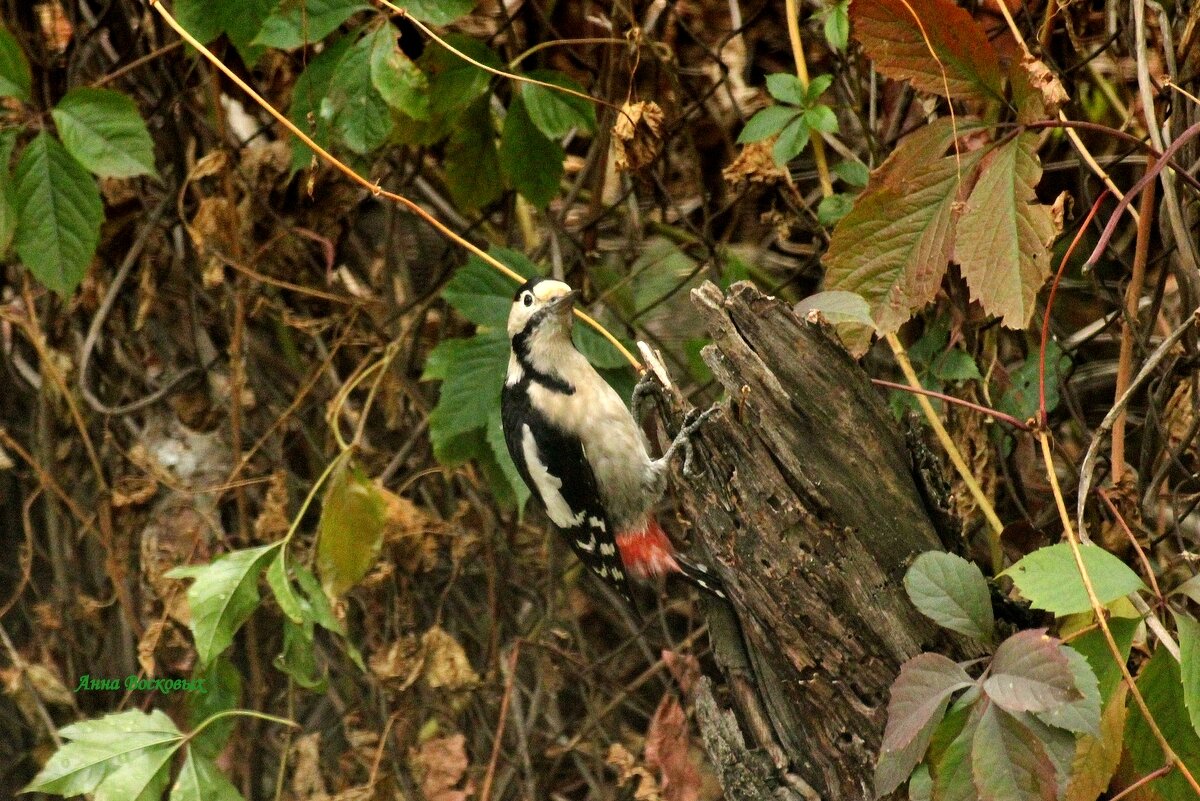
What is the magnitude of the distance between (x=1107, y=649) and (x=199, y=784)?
2099mm

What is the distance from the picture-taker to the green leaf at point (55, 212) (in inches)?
111

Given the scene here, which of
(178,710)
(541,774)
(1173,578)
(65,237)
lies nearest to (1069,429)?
(1173,578)

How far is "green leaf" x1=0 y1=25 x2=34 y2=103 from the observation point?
274cm

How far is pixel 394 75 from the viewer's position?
8.46ft

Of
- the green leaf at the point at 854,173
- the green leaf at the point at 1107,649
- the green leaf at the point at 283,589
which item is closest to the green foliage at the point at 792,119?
the green leaf at the point at 854,173

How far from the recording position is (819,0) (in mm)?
2816

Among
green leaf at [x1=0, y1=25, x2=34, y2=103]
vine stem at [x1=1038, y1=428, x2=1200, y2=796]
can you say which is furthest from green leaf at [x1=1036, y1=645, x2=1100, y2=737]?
green leaf at [x1=0, y1=25, x2=34, y2=103]

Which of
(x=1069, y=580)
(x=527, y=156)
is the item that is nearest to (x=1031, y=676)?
(x=1069, y=580)

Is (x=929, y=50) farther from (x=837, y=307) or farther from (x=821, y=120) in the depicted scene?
(x=837, y=307)

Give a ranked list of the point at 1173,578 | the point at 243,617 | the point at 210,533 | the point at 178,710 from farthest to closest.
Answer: the point at 178,710
the point at 210,533
the point at 243,617
the point at 1173,578

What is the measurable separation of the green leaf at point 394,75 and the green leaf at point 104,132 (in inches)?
25.2

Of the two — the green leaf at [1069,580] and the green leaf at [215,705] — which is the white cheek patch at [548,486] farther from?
the green leaf at [1069,580]

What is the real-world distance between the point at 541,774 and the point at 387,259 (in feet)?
5.35

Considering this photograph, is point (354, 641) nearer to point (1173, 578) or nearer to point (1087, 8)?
point (1173, 578)
